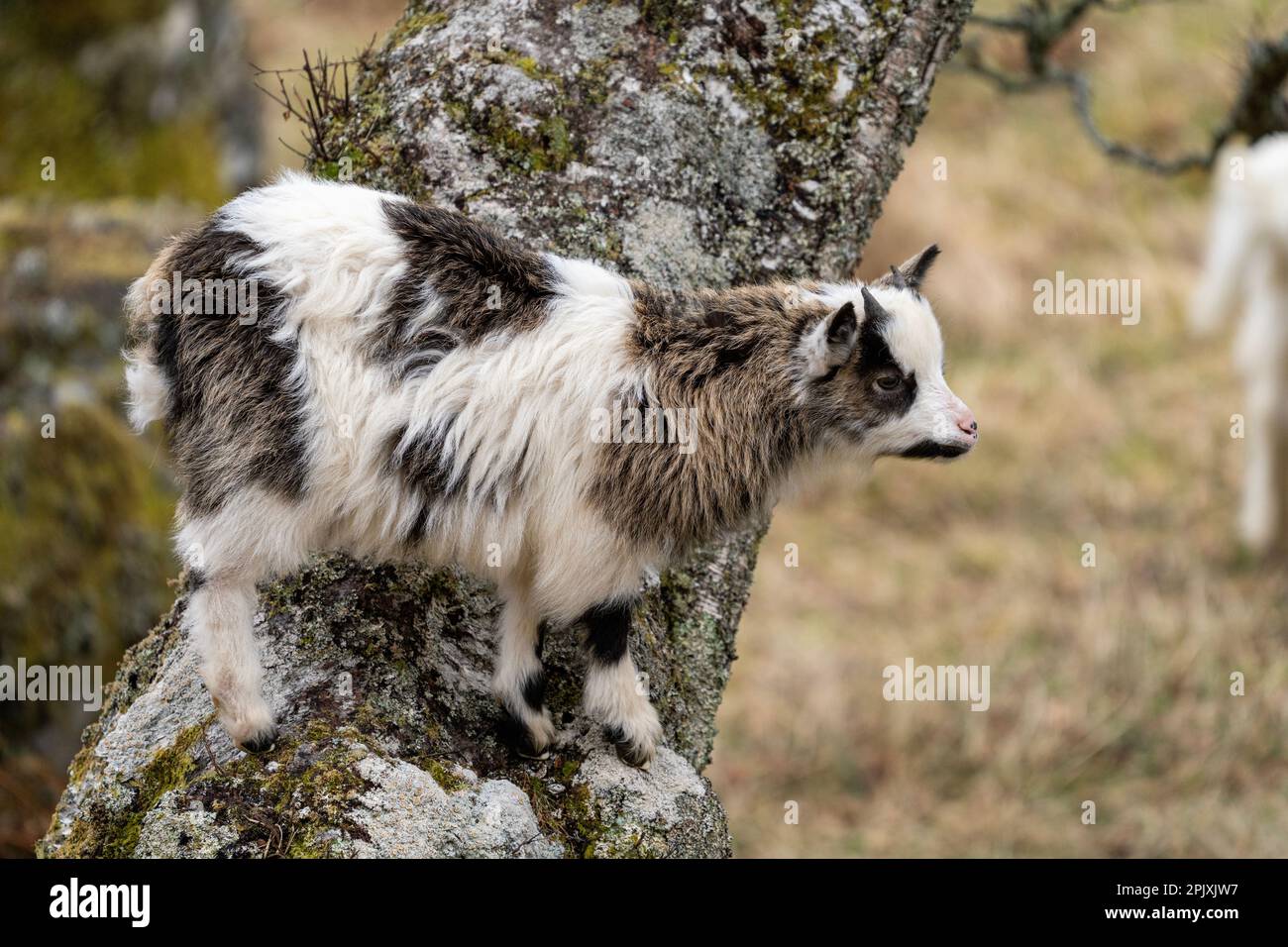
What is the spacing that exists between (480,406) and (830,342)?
3.58ft

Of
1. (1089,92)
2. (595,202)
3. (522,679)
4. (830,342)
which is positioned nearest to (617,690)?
(522,679)

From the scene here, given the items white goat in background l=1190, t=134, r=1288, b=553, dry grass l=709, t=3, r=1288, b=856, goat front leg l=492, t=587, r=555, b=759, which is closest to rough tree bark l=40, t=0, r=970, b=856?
goat front leg l=492, t=587, r=555, b=759

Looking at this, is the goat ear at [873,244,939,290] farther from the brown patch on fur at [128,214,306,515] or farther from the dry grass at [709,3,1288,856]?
the dry grass at [709,3,1288,856]

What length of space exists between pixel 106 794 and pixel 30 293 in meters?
5.74

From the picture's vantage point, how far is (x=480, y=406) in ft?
12.9

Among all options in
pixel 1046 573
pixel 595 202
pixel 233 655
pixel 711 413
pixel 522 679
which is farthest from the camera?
pixel 1046 573

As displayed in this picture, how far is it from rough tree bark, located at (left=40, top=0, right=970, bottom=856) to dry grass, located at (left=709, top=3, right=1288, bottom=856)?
10.4 feet

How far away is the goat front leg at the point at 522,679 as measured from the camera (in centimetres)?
401

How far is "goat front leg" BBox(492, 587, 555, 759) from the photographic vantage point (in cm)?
401

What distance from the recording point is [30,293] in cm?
863

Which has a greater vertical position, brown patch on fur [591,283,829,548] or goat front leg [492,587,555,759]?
brown patch on fur [591,283,829,548]

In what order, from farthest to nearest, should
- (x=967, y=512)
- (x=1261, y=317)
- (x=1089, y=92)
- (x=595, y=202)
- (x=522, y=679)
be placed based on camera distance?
(x=967, y=512)
(x=1261, y=317)
(x=1089, y=92)
(x=595, y=202)
(x=522, y=679)

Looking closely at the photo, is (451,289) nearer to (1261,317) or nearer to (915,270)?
(915,270)

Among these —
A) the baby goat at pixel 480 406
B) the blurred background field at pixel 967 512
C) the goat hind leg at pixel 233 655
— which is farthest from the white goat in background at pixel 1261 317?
the goat hind leg at pixel 233 655
